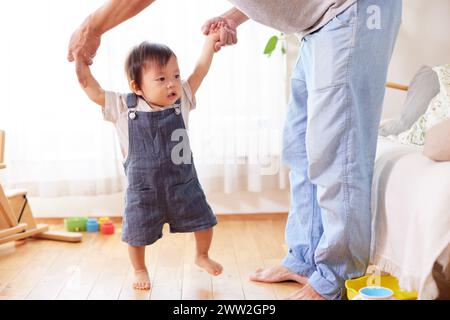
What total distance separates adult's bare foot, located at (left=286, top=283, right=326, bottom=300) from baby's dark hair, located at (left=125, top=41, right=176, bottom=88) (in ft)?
2.55

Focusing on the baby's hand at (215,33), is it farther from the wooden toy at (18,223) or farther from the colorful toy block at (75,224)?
the colorful toy block at (75,224)

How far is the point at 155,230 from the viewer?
2242 mm

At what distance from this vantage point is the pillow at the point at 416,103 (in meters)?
2.79

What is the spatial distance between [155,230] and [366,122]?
75 centimetres

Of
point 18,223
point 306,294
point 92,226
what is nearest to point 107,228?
point 92,226

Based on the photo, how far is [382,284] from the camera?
2041 mm

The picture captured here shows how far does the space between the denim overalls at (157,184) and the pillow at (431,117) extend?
829 mm

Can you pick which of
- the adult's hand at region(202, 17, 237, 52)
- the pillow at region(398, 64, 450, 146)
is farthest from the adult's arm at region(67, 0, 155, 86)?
the pillow at region(398, 64, 450, 146)

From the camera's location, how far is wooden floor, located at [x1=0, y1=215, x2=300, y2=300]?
2.27m

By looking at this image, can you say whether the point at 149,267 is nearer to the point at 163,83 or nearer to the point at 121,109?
the point at 121,109

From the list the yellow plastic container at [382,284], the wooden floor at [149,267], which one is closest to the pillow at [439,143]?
the yellow plastic container at [382,284]

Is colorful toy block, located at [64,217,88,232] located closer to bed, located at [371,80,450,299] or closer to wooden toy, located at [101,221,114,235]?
wooden toy, located at [101,221,114,235]

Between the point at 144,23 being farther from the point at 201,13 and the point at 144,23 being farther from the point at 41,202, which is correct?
the point at 41,202

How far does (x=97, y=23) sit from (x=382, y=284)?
3.60 feet
